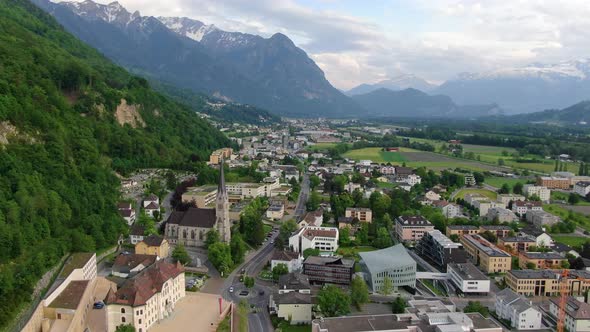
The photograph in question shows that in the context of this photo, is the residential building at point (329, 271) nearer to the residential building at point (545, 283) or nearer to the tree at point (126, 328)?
the residential building at point (545, 283)

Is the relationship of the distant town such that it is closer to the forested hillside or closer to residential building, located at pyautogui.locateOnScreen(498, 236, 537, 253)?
residential building, located at pyautogui.locateOnScreen(498, 236, 537, 253)

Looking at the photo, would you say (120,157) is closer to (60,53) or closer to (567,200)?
(60,53)

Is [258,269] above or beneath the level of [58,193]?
beneath

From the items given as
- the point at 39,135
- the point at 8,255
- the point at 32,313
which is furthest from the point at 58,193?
the point at 32,313

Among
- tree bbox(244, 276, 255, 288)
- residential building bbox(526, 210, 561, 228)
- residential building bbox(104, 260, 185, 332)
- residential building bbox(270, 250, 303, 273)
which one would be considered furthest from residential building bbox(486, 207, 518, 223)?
residential building bbox(104, 260, 185, 332)

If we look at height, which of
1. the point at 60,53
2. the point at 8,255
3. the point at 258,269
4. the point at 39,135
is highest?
the point at 60,53

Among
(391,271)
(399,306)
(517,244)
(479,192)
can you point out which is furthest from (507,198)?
(399,306)

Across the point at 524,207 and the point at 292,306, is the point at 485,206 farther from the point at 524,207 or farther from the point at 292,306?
the point at 292,306
